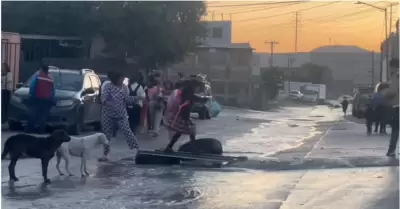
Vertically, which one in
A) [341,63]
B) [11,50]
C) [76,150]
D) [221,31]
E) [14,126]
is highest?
[221,31]

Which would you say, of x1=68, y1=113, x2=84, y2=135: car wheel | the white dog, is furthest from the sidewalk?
x1=68, y1=113, x2=84, y2=135: car wheel

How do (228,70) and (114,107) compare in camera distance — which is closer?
(114,107)

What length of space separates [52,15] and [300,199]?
34097 millimetres

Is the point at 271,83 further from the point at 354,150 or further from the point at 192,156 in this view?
the point at 192,156

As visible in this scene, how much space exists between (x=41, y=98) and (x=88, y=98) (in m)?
2.47

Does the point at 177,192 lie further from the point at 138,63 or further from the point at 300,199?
the point at 138,63

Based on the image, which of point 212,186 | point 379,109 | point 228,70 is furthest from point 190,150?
point 228,70

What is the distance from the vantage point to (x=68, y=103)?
19.0m

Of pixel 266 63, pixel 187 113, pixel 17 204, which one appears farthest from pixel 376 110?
pixel 266 63

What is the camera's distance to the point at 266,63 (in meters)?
114

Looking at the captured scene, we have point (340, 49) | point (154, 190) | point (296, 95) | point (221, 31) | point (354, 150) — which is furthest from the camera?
point (340, 49)

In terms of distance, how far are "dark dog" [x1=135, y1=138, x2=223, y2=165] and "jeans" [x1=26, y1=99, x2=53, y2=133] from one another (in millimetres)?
4493

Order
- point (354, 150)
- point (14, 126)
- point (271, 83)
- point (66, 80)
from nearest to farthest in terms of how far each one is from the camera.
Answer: point (354, 150) → point (14, 126) → point (66, 80) → point (271, 83)

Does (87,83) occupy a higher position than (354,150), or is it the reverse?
(87,83)
